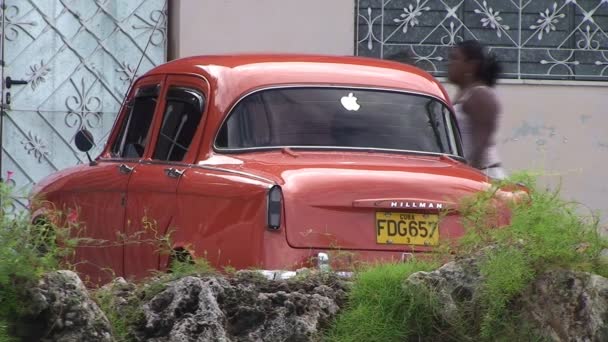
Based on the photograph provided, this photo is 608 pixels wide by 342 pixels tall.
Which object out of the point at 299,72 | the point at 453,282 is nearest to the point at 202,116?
the point at 299,72

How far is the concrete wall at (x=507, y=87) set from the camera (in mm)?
12680

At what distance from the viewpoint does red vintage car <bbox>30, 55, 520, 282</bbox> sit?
673 centimetres

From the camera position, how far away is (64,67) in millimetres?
12844

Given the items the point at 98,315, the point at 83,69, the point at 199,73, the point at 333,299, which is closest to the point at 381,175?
the point at 199,73

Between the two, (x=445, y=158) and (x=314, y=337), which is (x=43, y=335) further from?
(x=445, y=158)

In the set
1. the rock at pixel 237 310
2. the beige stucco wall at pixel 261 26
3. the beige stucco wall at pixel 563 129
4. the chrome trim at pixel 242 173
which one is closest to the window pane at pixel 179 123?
the chrome trim at pixel 242 173

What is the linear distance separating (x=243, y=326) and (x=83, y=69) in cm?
854

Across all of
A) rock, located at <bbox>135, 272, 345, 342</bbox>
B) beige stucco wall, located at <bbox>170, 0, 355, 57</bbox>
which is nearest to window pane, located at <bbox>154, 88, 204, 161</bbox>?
rock, located at <bbox>135, 272, 345, 342</bbox>

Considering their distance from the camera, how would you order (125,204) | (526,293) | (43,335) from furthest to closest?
(125,204), (526,293), (43,335)

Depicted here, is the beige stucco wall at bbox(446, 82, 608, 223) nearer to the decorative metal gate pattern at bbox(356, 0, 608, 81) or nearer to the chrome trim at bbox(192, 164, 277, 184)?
the decorative metal gate pattern at bbox(356, 0, 608, 81)

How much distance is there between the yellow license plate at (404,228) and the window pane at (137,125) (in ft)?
5.86

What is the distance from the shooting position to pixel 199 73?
7.96 m

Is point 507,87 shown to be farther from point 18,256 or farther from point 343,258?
point 18,256

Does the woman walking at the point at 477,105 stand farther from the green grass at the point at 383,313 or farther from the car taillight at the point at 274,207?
the green grass at the point at 383,313
